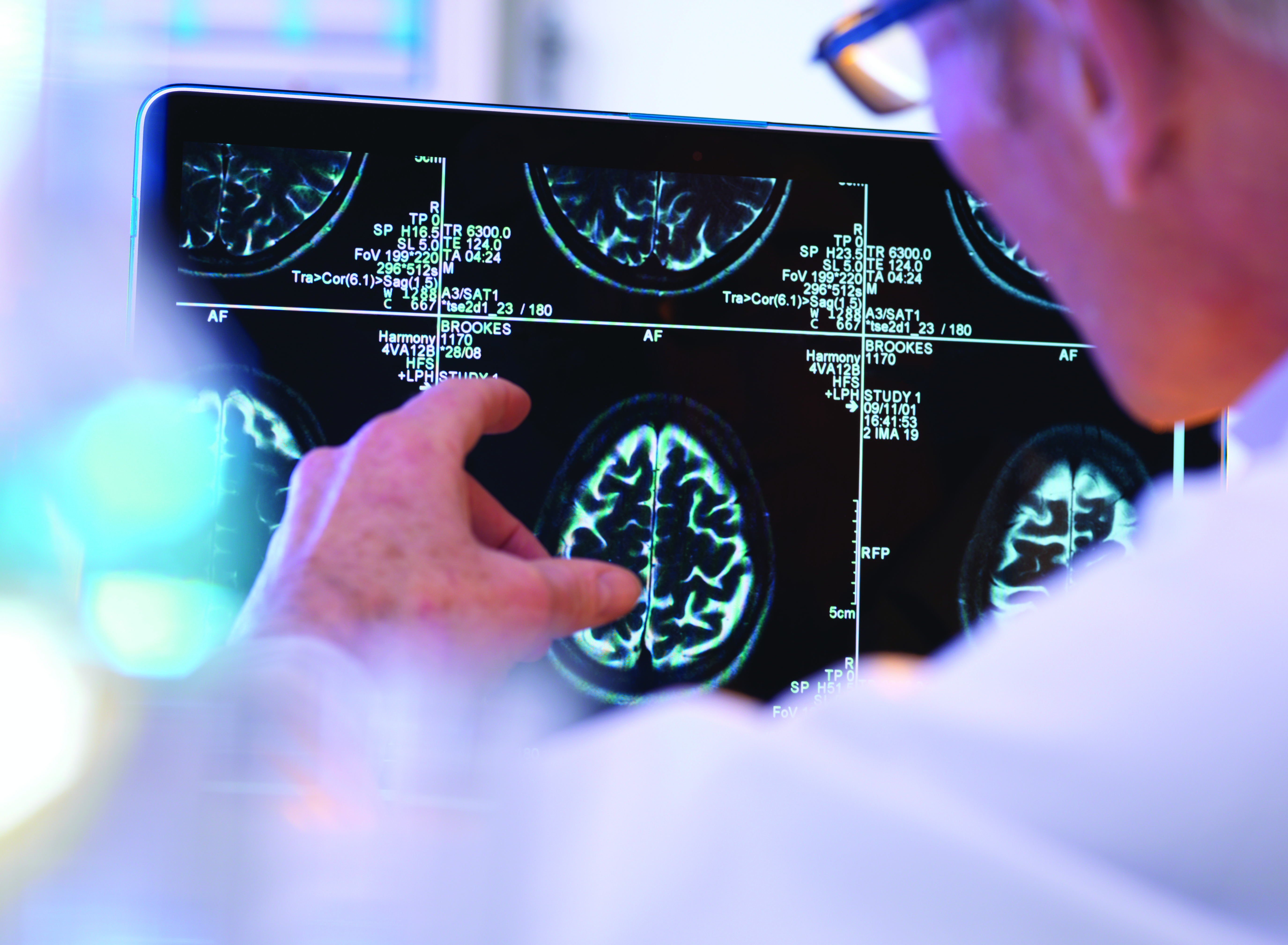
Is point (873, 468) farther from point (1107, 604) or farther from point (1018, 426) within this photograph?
point (1107, 604)

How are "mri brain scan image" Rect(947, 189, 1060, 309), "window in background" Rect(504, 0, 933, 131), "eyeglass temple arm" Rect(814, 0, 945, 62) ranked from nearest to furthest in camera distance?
1. "eyeglass temple arm" Rect(814, 0, 945, 62)
2. "mri brain scan image" Rect(947, 189, 1060, 309)
3. "window in background" Rect(504, 0, 933, 131)

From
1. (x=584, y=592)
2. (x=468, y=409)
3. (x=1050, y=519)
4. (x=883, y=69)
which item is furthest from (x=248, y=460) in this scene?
(x=1050, y=519)

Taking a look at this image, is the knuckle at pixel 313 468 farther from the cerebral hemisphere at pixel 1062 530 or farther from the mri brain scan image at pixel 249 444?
the cerebral hemisphere at pixel 1062 530

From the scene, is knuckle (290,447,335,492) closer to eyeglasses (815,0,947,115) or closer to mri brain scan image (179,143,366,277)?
mri brain scan image (179,143,366,277)

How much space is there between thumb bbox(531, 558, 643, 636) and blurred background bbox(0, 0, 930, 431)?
404 mm

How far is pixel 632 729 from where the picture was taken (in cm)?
25

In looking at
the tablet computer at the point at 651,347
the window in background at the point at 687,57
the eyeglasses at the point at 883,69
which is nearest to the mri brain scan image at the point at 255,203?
the tablet computer at the point at 651,347

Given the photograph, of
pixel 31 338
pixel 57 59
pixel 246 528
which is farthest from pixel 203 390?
pixel 57 59

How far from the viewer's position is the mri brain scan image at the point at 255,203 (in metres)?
0.83

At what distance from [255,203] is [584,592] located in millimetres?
413

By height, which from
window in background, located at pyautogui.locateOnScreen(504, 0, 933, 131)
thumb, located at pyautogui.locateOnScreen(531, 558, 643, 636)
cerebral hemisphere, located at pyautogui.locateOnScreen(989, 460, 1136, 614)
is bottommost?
thumb, located at pyautogui.locateOnScreen(531, 558, 643, 636)

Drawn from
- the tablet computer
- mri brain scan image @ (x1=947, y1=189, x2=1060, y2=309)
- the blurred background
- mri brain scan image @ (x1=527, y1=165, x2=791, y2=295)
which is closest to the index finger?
the tablet computer

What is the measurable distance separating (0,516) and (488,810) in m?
0.55

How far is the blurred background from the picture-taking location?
0.90 metres
